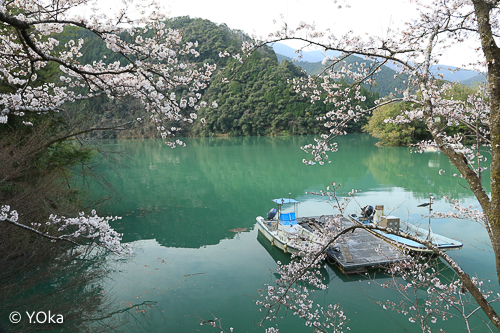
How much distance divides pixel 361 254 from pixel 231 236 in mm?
3709

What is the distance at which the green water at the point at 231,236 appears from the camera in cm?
518

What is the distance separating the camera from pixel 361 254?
6910mm

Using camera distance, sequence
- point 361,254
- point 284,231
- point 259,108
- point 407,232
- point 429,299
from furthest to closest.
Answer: point 259,108 → point 407,232 → point 284,231 → point 361,254 → point 429,299

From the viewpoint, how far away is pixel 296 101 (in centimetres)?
4491

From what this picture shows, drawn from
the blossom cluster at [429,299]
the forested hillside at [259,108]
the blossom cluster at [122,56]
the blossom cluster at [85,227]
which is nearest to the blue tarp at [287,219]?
the blossom cluster at [429,299]

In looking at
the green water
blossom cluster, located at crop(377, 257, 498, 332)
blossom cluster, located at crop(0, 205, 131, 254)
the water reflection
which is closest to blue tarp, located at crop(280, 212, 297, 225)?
the green water

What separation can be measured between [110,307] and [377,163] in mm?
19600

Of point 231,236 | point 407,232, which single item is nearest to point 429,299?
point 407,232

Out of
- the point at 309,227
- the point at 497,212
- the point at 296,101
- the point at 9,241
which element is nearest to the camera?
the point at 497,212

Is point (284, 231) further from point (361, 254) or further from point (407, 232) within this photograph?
point (407, 232)

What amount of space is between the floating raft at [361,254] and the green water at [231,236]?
0.28 m

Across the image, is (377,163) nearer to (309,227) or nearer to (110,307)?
(309,227)

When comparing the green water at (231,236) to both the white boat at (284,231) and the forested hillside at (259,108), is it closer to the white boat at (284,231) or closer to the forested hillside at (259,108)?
the white boat at (284,231)

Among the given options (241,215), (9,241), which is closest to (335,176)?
(241,215)
